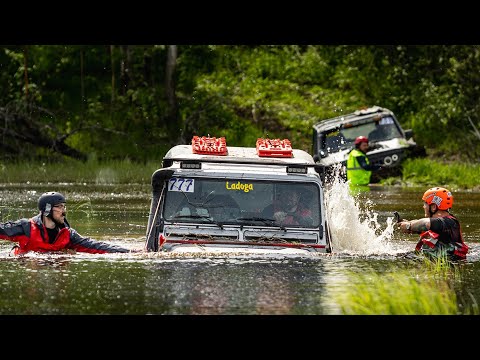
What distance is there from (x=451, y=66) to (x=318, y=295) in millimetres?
27480

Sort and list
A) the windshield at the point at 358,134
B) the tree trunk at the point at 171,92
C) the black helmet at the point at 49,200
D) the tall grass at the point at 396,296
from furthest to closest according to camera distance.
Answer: the tree trunk at the point at 171,92 → the windshield at the point at 358,134 → the black helmet at the point at 49,200 → the tall grass at the point at 396,296

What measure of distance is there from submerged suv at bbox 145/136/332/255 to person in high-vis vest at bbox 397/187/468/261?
51.1 inches

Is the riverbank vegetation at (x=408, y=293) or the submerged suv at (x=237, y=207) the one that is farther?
the submerged suv at (x=237, y=207)

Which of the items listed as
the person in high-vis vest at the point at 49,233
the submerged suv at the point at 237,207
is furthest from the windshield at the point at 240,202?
the person in high-vis vest at the point at 49,233

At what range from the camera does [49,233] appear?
1495cm

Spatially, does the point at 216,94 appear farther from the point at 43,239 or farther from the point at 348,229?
the point at 43,239

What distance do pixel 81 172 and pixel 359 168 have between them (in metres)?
9.91

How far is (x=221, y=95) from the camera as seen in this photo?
129 ft

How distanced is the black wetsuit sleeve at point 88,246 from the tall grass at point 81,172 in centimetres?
1616

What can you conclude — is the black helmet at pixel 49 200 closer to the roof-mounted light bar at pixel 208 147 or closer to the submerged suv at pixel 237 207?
the submerged suv at pixel 237 207

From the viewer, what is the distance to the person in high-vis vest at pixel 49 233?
14.5 m

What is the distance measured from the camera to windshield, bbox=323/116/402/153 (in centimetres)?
3188

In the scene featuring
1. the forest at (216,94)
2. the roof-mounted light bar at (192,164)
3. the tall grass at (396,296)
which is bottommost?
the tall grass at (396,296)
